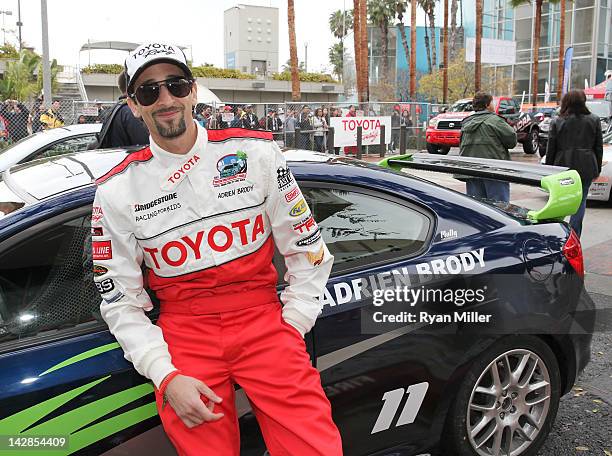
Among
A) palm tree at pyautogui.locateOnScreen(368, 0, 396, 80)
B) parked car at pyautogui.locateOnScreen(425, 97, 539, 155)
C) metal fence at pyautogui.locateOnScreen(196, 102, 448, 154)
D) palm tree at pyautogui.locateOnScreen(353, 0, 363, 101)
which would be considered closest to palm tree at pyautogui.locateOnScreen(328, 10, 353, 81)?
palm tree at pyautogui.locateOnScreen(368, 0, 396, 80)

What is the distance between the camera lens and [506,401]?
2760 millimetres

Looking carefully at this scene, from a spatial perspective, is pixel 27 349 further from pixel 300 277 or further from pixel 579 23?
pixel 579 23

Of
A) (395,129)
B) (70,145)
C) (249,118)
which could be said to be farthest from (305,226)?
(395,129)

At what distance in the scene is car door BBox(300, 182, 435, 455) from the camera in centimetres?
230

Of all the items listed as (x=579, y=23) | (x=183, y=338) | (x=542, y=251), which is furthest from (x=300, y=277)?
(x=579, y=23)

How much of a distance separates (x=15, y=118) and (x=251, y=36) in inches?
2340

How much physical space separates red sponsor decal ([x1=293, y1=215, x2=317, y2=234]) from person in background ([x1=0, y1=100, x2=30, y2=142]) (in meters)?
11.9

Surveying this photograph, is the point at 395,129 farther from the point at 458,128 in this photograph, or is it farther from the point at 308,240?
the point at 308,240

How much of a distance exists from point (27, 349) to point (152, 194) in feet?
2.05

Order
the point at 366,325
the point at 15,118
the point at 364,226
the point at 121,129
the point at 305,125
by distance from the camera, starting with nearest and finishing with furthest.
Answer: the point at 366,325 < the point at 364,226 < the point at 121,129 < the point at 15,118 < the point at 305,125

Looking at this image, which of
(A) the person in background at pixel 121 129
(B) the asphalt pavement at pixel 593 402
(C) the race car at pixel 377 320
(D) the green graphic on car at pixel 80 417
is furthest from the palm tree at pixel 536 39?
(D) the green graphic on car at pixel 80 417

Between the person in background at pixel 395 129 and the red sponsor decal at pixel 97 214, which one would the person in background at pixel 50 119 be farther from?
the red sponsor decal at pixel 97 214

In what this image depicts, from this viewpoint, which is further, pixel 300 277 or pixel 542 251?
pixel 542 251

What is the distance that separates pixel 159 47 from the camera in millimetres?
1882
